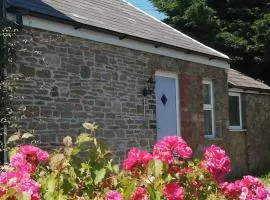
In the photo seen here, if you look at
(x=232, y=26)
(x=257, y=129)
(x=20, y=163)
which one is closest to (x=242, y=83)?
(x=257, y=129)

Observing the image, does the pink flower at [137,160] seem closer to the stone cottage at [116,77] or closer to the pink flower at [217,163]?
the pink flower at [217,163]

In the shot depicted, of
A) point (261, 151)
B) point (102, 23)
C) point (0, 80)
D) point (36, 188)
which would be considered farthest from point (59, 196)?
point (261, 151)

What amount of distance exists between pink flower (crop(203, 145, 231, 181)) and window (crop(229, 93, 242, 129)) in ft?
46.1

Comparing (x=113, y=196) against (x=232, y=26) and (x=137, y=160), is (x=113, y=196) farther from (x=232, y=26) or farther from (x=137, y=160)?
(x=232, y=26)

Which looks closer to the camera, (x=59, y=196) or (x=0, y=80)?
(x=59, y=196)

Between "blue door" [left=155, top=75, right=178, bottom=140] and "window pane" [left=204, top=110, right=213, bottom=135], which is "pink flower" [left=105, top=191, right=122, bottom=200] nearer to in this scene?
"blue door" [left=155, top=75, right=178, bottom=140]

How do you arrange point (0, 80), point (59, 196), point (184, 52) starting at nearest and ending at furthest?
point (59, 196) < point (0, 80) < point (184, 52)

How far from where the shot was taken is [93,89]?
1078cm

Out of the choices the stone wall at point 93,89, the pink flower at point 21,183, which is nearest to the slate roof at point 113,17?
the stone wall at point 93,89

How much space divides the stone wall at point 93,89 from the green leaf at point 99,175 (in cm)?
559

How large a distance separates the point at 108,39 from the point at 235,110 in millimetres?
7997

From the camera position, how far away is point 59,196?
10.8ft

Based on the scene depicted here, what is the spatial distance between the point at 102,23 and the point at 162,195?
333 inches

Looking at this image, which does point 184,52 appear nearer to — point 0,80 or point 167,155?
point 0,80
